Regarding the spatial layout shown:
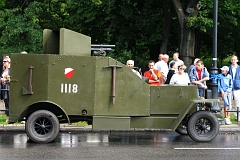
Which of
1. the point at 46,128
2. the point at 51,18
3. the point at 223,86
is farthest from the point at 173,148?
the point at 51,18

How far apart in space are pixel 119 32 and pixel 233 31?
6275mm

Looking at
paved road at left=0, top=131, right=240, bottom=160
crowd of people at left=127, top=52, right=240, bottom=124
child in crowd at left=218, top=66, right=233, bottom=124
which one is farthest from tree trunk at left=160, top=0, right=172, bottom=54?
paved road at left=0, top=131, right=240, bottom=160

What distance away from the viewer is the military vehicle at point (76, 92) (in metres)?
13.2

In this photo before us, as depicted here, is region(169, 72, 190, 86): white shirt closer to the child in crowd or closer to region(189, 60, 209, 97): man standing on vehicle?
region(189, 60, 209, 97): man standing on vehicle

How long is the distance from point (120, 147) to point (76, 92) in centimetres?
157

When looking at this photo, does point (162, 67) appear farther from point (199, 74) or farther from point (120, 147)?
point (120, 147)

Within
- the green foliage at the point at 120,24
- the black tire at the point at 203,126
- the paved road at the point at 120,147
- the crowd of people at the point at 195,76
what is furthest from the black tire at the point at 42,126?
the green foliage at the point at 120,24

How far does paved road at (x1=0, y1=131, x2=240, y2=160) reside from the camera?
1137 cm

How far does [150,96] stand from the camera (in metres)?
13.5

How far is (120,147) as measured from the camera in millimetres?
12609

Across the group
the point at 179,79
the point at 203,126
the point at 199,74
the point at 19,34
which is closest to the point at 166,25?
the point at 19,34

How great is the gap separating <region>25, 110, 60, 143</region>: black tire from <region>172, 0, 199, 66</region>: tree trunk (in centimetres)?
1318

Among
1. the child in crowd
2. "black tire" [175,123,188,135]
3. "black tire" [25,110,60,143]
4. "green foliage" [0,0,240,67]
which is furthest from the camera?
"green foliage" [0,0,240,67]

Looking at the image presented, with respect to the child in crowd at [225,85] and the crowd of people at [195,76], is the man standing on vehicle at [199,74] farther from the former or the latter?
the child in crowd at [225,85]
